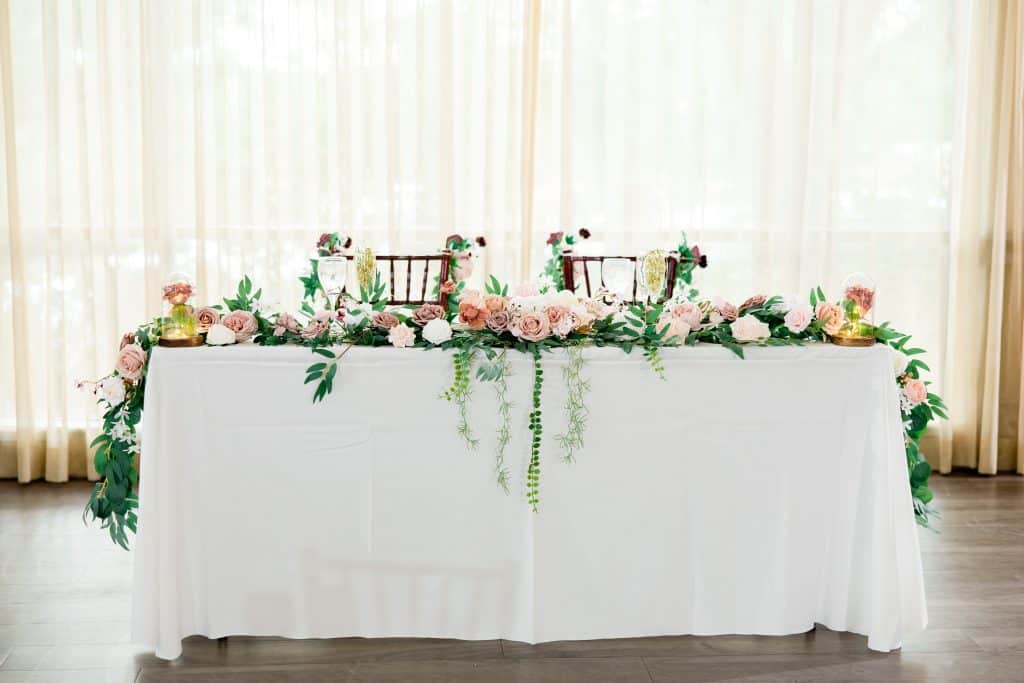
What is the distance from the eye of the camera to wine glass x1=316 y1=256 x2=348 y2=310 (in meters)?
2.69

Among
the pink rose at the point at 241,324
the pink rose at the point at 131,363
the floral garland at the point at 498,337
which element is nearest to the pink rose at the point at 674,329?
the floral garland at the point at 498,337

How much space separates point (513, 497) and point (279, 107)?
92.4 inches

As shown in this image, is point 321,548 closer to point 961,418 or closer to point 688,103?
point 688,103

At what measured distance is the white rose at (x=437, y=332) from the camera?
238 centimetres

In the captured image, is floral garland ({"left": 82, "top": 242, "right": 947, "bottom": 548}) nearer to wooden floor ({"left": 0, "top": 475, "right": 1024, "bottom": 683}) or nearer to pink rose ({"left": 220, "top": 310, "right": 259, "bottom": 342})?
pink rose ({"left": 220, "top": 310, "right": 259, "bottom": 342})

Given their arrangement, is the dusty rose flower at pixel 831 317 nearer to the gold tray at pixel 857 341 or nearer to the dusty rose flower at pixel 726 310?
the gold tray at pixel 857 341

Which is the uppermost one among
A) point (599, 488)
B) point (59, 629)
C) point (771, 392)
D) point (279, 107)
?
point (279, 107)

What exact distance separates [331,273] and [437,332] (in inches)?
18.8

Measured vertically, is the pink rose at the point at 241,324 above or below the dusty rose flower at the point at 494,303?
below

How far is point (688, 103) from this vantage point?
4.21 m

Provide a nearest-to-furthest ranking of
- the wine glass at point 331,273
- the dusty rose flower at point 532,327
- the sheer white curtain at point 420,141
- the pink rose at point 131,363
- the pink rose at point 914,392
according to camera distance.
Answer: the dusty rose flower at point 532,327
the pink rose at point 131,363
the pink rose at point 914,392
the wine glass at point 331,273
the sheer white curtain at point 420,141

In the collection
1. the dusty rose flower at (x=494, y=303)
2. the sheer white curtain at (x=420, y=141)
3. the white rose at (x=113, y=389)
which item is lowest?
the white rose at (x=113, y=389)

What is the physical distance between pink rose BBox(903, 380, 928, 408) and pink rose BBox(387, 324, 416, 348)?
1.30 m

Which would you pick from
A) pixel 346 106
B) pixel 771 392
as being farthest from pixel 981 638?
pixel 346 106
